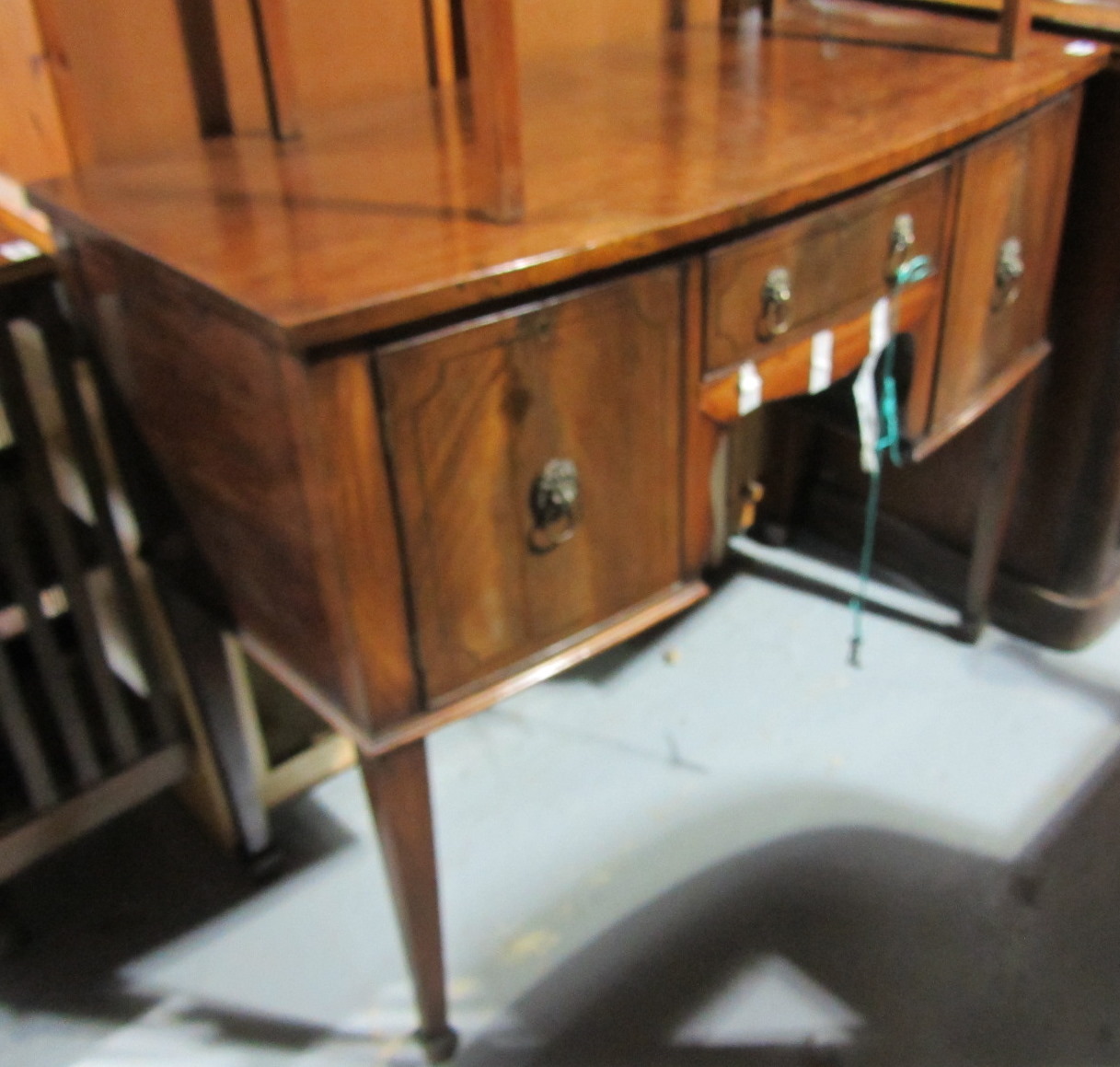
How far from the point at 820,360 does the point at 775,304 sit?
0.12 metres

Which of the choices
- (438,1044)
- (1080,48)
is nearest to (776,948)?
(438,1044)

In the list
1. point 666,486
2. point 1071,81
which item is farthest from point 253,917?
point 1071,81

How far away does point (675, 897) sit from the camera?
1364 millimetres

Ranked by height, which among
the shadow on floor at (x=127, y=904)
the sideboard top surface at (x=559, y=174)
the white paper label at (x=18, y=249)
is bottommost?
the shadow on floor at (x=127, y=904)

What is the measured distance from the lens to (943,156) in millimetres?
1135

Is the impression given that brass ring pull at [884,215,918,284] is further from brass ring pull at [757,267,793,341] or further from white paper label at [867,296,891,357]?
brass ring pull at [757,267,793,341]

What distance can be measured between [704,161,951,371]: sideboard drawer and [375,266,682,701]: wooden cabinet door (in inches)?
2.3

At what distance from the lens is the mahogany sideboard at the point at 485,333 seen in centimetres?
80

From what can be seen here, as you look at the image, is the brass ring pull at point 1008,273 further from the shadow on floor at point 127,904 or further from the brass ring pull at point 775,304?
the shadow on floor at point 127,904

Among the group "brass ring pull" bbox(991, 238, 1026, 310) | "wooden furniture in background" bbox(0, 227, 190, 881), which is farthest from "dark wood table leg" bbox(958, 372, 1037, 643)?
"wooden furniture in background" bbox(0, 227, 190, 881)

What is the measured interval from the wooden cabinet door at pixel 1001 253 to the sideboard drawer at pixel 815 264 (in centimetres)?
7

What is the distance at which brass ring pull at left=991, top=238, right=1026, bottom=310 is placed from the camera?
1.29 m

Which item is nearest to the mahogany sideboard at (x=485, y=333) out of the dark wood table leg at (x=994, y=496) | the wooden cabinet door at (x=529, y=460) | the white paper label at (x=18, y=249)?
the wooden cabinet door at (x=529, y=460)

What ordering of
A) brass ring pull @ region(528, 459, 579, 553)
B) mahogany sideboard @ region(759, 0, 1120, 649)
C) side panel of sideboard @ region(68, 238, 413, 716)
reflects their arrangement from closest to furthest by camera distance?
side panel of sideboard @ region(68, 238, 413, 716)
brass ring pull @ region(528, 459, 579, 553)
mahogany sideboard @ region(759, 0, 1120, 649)
